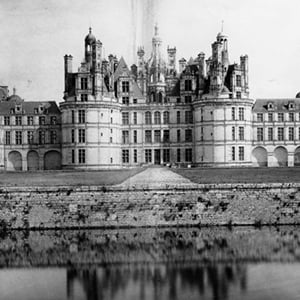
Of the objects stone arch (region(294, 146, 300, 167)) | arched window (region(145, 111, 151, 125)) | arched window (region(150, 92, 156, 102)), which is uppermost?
arched window (region(150, 92, 156, 102))

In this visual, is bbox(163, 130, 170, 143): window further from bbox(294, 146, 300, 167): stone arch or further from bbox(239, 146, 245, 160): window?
bbox(294, 146, 300, 167): stone arch

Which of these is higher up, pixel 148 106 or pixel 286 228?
pixel 148 106

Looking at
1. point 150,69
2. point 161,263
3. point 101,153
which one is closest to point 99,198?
point 161,263

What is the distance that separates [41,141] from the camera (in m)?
64.5

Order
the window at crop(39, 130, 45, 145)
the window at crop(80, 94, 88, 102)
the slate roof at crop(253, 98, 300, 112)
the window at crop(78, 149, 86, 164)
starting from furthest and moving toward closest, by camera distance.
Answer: the slate roof at crop(253, 98, 300, 112)
the window at crop(39, 130, 45, 145)
the window at crop(80, 94, 88, 102)
the window at crop(78, 149, 86, 164)

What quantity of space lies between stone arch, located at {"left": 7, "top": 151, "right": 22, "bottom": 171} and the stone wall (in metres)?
35.9

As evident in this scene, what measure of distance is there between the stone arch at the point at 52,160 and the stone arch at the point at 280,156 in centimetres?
2257

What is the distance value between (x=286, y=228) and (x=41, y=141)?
40.6 meters

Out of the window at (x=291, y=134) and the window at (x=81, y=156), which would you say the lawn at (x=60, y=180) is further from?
the window at (x=291, y=134)

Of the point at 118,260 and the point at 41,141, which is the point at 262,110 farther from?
the point at 118,260

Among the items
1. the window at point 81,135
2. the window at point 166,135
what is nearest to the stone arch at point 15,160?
the window at point 81,135

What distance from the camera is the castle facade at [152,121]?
60.5 meters

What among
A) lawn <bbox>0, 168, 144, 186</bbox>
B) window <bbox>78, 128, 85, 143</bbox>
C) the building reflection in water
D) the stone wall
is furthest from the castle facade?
the building reflection in water

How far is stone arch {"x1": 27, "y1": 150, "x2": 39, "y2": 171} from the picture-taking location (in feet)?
212
